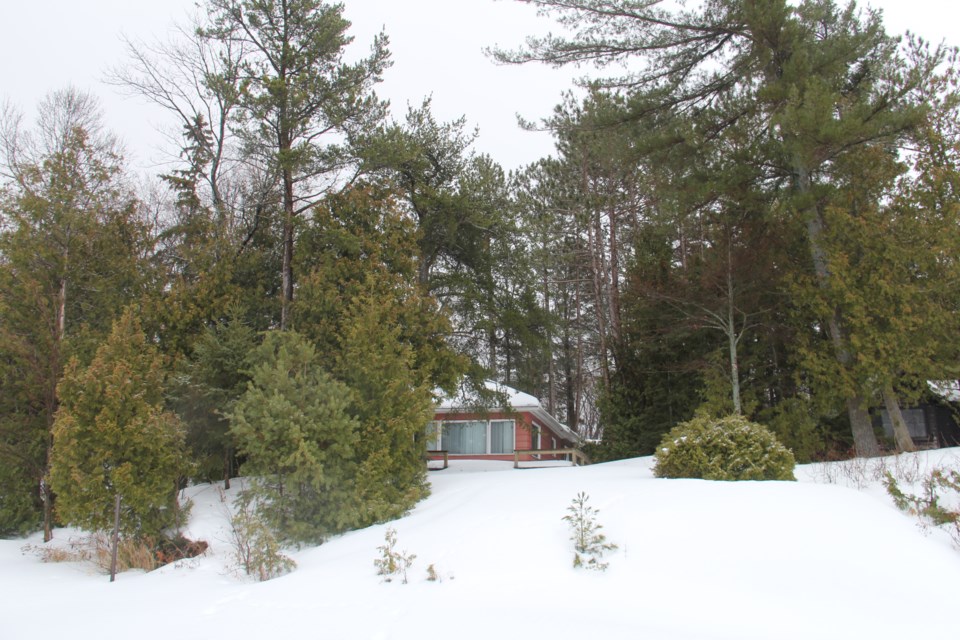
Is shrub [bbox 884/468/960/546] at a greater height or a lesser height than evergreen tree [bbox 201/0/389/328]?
lesser

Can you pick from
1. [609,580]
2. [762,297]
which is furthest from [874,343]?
[609,580]

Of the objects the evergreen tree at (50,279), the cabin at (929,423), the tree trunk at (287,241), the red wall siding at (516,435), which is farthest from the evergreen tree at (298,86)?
the cabin at (929,423)

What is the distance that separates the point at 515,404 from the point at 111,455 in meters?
12.9

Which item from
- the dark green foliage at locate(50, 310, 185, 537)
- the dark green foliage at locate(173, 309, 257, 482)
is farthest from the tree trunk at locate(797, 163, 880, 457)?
the dark green foliage at locate(50, 310, 185, 537)

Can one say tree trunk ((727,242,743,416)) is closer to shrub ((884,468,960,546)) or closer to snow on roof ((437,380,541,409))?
shrub ((884,468,960,546))

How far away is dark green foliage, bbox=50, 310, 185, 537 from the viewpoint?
9.45 m

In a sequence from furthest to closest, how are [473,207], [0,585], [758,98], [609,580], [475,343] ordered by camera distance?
[475,343]
[473,207]
[758,98]
[0,585]
[609,580]

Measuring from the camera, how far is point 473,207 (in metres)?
15.4

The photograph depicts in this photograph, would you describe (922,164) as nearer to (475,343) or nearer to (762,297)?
(762,297)

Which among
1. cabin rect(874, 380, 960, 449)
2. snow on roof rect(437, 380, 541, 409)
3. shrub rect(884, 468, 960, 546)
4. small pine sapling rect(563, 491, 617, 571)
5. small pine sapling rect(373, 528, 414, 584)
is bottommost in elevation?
small pine sapling rect(373, 528, 414, 584)

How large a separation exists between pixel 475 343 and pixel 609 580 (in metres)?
11.4

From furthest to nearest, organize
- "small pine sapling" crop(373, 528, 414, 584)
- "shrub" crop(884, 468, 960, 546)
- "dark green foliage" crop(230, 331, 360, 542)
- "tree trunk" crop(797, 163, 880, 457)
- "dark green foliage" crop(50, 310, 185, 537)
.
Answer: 1. "tree trunk" crop(797, 163, 880, 457)
2. "dark green foliage" crop(50, 310, 185, 537)
3. "dark green foliage" crop(230, 331, 360, 542)
4. "shrub" crop(884, 468, 960, 546)
5. "small pine sapling" crop(373, 528, 414, 584)

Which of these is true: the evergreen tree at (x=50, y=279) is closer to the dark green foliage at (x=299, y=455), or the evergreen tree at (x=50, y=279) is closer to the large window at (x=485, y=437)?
the dark green foliage at (x=299, y=455)

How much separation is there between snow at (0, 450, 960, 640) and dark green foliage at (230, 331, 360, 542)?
1.73 ft
